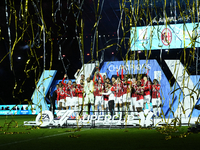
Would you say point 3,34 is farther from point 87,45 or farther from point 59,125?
point 59,125

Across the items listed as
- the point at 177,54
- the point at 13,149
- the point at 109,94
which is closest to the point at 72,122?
the point at 109,94

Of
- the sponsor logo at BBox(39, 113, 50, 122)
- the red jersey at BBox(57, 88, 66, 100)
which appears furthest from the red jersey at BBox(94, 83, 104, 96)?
the sponsor logo at BBox(39, 113, 50, 122)

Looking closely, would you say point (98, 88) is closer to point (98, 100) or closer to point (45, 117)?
point (98, 100)

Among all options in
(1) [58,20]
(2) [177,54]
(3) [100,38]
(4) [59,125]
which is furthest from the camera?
(1) [58,20]

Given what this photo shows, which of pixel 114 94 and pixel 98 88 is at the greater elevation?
pixel 98 88

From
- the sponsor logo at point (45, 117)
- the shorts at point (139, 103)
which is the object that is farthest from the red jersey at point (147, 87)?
the sponsor logo at point (45, 117)

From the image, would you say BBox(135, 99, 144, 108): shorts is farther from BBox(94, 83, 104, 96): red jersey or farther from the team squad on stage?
BBox(94, 83, 104, 96): red jersey

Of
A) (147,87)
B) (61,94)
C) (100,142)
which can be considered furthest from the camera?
(61,94)

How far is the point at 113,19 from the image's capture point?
11766mm

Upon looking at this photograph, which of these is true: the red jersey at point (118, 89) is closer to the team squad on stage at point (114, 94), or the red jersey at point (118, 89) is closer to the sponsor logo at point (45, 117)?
the team squad on stage at point (114, 94)

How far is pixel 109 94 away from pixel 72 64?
14.1 ft

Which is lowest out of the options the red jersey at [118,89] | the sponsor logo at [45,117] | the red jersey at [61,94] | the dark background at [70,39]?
the sponsor logo at [45,117]

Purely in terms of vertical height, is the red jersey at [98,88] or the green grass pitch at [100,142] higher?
the red jersey at [98,88]

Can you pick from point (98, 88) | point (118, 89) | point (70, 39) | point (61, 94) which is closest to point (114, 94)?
point (118, 89)
